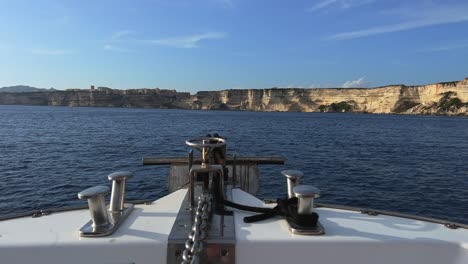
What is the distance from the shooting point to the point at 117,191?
140 inches

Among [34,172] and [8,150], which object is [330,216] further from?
[8,150]

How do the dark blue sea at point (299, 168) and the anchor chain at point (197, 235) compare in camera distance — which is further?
the dark blue sea at point (299, 168)

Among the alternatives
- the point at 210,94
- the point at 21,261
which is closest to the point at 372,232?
the point at 21,261

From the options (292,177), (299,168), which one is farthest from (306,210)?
(299,168)

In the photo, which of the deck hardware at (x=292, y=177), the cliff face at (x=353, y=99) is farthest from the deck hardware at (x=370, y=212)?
the cliff face at (x=353, y=99)

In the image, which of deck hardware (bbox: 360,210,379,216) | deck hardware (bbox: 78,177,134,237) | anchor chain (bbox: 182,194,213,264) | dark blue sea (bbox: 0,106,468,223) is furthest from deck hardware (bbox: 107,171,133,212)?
dark blue sea (bbox: 0,106,468,223)

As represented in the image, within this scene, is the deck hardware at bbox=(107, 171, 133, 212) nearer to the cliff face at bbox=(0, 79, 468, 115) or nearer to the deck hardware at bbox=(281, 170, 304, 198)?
the deck hardware at bbox=(281, 170, 304, 198)

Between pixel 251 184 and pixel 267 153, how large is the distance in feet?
76.1

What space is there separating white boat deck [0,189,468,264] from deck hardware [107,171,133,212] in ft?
1.10

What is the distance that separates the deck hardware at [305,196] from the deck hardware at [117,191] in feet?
5.43

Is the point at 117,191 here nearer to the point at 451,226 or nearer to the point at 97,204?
the point at 97,204

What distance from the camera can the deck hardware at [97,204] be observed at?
2947 mm

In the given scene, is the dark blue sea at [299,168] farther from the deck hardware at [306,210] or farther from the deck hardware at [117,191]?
the deck hardware at [306,210]

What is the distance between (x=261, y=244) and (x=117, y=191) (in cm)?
152
